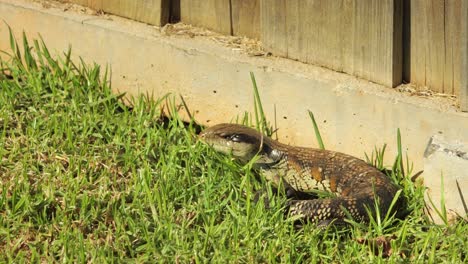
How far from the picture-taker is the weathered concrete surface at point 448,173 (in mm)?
4867

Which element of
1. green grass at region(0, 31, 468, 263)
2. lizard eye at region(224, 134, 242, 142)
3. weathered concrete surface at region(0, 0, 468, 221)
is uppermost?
weathered concrete surface at region(0, 0, 468, 221)

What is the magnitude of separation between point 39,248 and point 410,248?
1649mm

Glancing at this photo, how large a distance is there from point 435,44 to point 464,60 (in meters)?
0.21

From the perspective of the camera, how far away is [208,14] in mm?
5902

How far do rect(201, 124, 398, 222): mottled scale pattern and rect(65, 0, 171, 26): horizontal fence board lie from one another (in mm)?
831

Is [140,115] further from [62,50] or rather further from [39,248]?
[39,248]

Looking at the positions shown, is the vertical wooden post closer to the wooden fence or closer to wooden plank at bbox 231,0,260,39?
the wooden fence

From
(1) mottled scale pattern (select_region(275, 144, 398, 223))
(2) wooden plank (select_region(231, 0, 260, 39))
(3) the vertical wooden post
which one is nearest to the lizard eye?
(1) mottled scale pattern (select_region(275, 144, 398, 223))

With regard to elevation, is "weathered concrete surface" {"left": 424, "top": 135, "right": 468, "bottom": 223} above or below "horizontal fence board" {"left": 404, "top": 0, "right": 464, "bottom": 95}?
below

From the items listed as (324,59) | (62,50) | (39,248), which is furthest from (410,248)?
(62,50)

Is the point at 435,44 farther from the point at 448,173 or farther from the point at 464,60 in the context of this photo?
the point at 448,173

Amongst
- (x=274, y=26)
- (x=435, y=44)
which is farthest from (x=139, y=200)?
(x=435, y=44)

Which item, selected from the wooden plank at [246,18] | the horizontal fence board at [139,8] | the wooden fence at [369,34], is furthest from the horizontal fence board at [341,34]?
the horizontal fence board at [139,8]

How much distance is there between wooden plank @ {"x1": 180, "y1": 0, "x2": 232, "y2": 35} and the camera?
19.1ft
